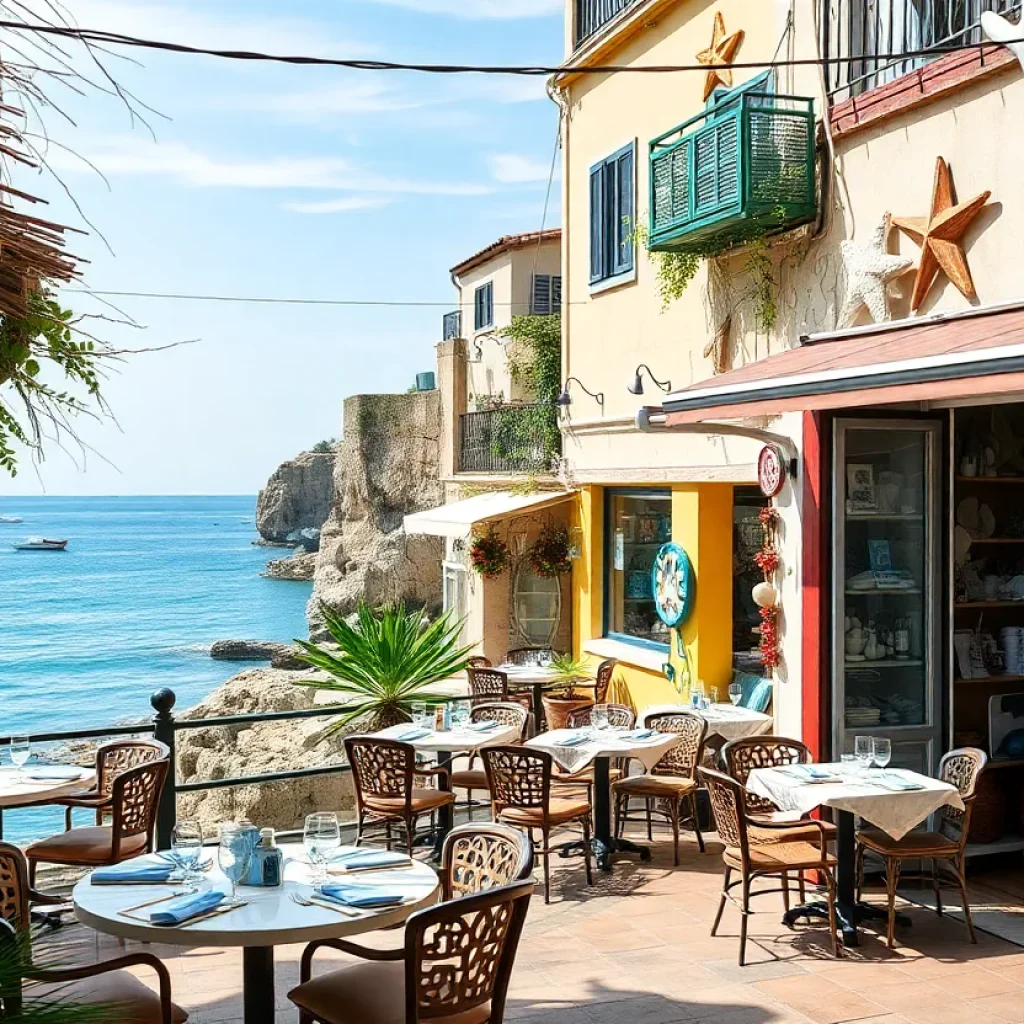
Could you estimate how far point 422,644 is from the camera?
11094 millimetres

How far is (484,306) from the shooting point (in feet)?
98.4

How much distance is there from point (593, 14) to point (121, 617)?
63.6 metres

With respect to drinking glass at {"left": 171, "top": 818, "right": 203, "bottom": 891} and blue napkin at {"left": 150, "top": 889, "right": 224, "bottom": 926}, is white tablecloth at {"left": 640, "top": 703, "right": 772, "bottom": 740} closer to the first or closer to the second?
drinking glass at {"left": 171, "top": 818, "right": 203, "bottom": 891}

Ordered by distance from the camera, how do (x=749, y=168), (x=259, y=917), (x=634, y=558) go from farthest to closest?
(x=634, y=558) → (x=749, y=168) → (x=259, y=917)

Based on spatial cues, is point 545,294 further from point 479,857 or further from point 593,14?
point 479,857

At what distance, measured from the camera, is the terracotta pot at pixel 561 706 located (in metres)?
13.1

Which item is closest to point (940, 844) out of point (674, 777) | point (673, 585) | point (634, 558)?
point (674, 777)

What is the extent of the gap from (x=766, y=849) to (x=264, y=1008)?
3512mm

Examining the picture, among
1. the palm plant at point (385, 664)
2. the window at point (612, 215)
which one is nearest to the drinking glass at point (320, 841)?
the palm plant at point (385, 664)

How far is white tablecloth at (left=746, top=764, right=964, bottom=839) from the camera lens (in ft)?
23.4

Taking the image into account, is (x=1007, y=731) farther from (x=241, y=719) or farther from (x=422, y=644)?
(x=241, y=719)

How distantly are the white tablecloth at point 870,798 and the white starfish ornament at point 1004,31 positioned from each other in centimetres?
421

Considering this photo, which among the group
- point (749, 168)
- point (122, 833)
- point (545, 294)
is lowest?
point (122, 833)

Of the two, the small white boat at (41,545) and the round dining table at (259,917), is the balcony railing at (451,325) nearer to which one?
the round dining table at (259,917)
